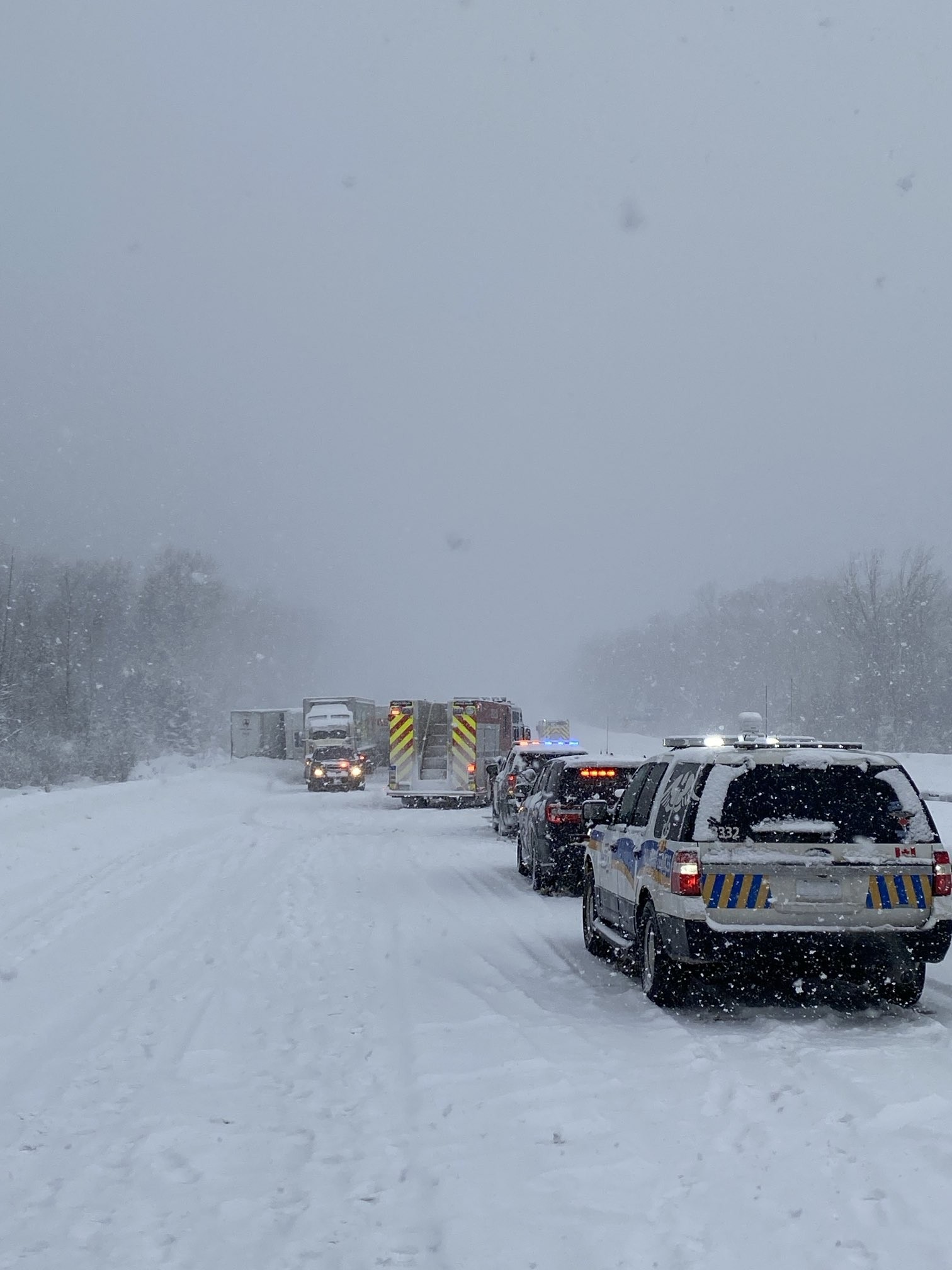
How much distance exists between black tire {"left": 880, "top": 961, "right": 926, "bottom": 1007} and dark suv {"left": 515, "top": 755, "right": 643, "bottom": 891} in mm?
6581

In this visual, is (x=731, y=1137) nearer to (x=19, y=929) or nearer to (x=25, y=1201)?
(x=25, y=1201)

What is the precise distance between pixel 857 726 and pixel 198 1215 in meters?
72.1

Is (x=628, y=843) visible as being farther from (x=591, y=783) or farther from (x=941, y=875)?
(x=591, y=783)

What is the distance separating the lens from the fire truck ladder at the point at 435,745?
36.2 metres

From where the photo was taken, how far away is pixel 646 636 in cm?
17050

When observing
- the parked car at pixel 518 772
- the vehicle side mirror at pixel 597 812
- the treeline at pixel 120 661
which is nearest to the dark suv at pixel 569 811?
the vehicle side mirror at pixel 597 812

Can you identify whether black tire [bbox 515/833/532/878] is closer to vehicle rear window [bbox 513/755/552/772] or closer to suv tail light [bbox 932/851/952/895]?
vehicle rear window [bbox 513/755/552/772]

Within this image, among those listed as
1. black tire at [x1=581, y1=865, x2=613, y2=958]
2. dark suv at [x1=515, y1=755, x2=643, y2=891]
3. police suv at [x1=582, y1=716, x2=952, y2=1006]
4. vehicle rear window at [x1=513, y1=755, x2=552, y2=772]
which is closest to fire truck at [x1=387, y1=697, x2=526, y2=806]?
vehicle rear window at [x1=513, y1=755, x2=552, y2=772]

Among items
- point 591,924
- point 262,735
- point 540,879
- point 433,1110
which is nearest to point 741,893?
point 433,1110

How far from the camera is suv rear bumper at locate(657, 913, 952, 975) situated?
8.57m

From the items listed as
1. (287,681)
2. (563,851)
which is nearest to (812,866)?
(563,851)

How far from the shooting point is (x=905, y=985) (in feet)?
29.7

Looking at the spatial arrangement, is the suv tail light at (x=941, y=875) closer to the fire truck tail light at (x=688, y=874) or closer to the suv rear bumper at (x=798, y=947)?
the suv rear bumper at (x=798, y=947)

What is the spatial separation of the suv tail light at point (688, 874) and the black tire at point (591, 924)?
2.66 m
